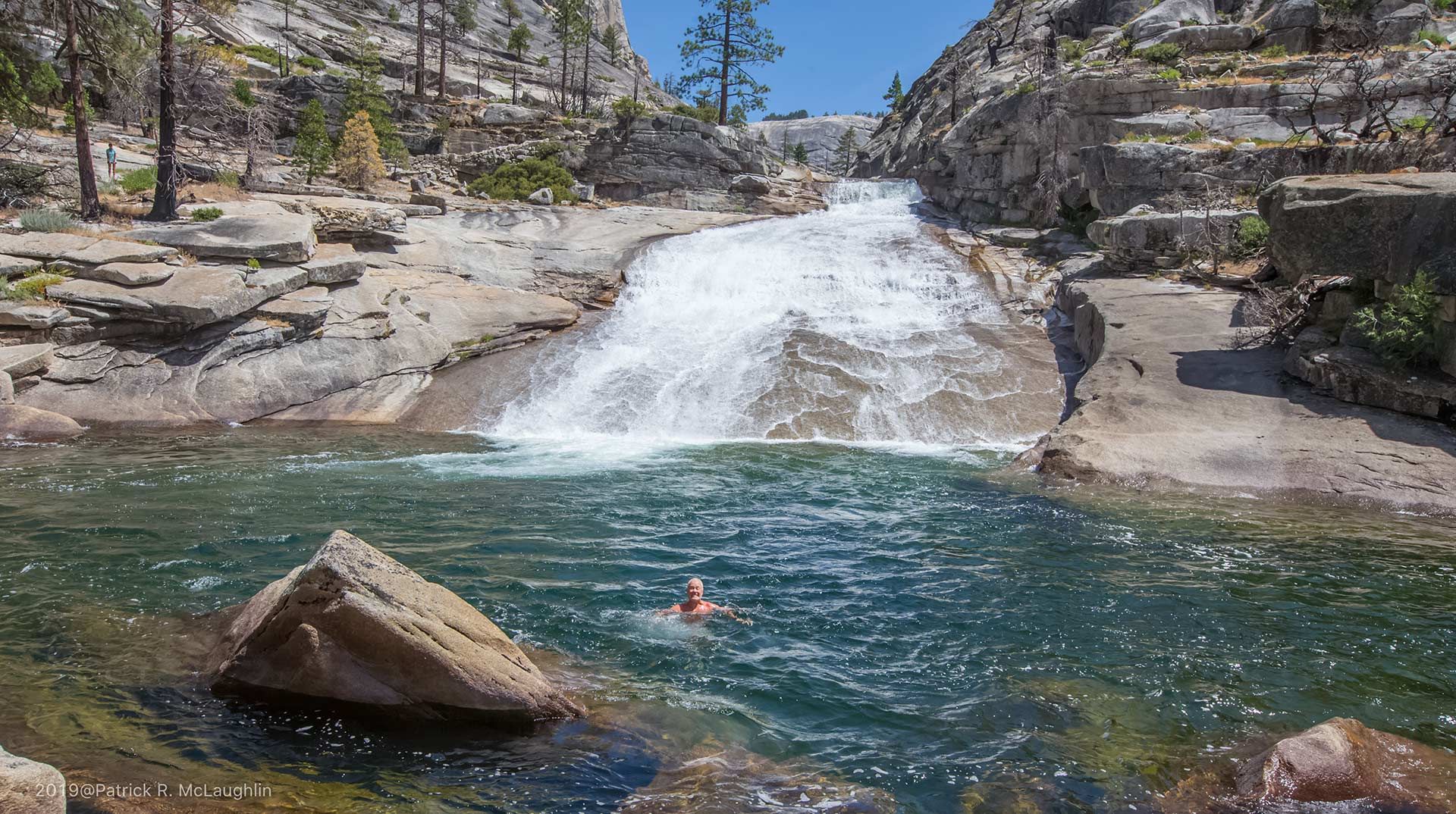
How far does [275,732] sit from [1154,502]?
11.3m

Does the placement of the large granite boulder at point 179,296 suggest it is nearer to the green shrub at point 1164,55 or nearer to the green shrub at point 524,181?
the green shrub at point 524,181

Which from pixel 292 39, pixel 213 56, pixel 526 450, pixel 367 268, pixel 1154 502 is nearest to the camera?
pixel 1154 502

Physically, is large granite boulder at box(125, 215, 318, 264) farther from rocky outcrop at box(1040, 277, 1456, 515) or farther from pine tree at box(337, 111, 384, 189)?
rocky outcrop at box(1040, 277, 1456, 515)

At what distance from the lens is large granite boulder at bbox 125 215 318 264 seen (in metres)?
20.0

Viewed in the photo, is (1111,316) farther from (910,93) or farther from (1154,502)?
(910,93)

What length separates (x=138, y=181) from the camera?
25.8m

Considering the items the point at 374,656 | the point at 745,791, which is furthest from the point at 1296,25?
the point at 374,656

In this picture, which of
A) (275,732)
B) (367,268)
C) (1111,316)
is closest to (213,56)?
(367,268)

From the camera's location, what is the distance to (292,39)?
2440 inches

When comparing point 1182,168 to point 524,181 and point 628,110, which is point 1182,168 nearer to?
point 524,181

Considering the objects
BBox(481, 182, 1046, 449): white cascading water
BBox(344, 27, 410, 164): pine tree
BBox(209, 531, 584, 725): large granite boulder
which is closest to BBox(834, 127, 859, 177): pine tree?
BBox(344, 27, 410, 164): pine tree

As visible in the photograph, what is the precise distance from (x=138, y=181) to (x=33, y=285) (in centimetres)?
1032

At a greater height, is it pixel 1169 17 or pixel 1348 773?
pixel 1169 17

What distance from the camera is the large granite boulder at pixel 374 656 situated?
582 cm
